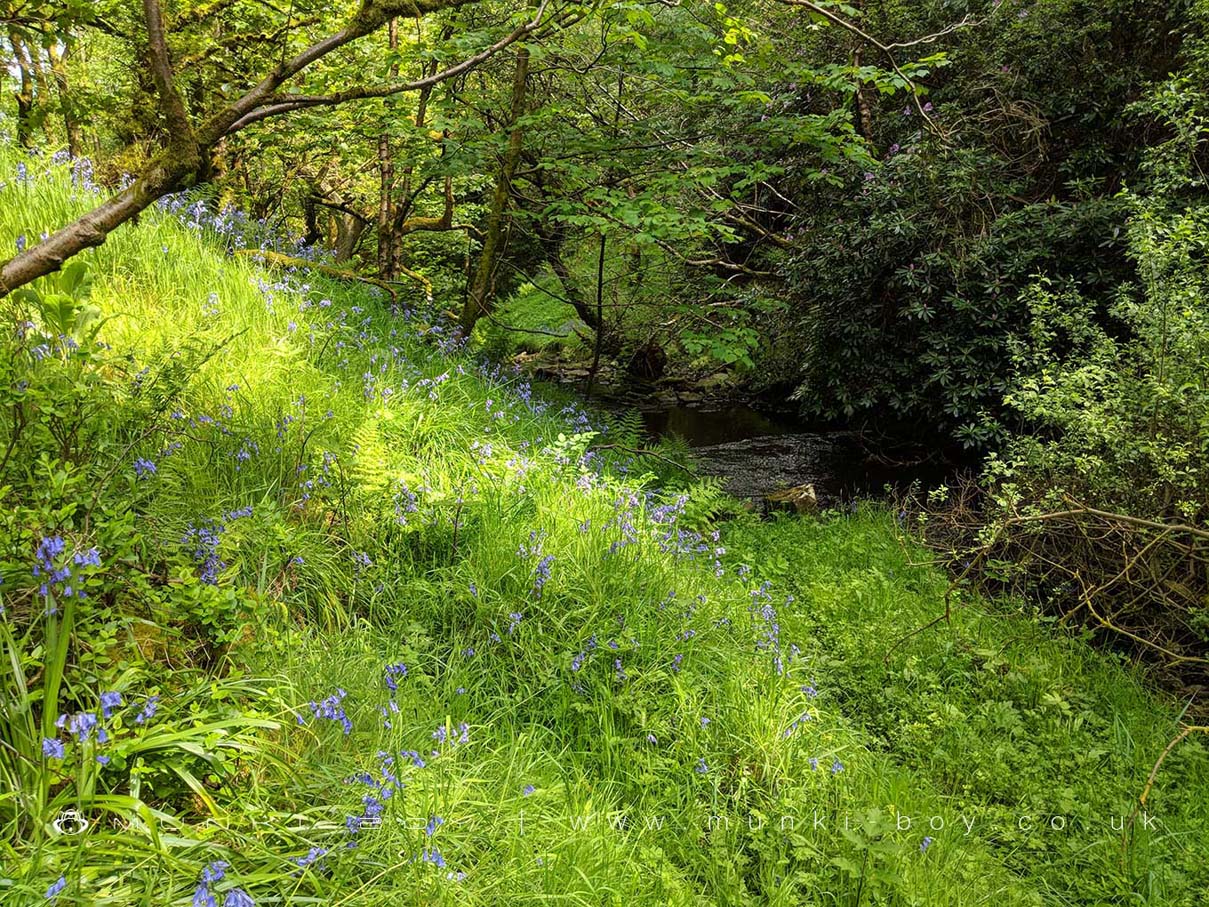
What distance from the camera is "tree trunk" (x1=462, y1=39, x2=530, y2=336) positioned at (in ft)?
21.3

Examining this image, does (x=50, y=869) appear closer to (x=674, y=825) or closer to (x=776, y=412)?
(x=674, y=825)

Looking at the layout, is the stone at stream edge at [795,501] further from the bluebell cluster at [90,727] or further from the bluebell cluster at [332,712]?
the bluebell cluster at [90,727]

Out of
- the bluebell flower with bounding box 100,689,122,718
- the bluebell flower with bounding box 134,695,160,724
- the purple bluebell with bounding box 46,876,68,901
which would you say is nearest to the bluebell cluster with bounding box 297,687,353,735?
the bluebell flower with bounding box 134,695,160,724

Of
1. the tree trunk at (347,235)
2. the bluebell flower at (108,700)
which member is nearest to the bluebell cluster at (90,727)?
the bluebell flower at (108,700)

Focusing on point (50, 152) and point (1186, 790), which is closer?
point (1186, 790)

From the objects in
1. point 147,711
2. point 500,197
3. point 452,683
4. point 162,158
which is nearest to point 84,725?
point 147,711

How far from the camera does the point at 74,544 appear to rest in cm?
180

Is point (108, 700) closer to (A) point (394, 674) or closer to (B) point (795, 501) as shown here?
(A) point (394, 674)

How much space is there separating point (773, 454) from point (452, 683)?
24.2 feet

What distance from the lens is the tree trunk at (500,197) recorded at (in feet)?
21.3

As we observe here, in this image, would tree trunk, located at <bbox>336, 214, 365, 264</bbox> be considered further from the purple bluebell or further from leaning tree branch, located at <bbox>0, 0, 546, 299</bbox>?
the purple bluebell

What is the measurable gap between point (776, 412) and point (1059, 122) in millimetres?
5280

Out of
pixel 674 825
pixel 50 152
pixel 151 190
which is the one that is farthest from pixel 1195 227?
pixel 50 152

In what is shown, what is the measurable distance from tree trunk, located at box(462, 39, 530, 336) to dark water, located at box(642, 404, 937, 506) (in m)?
2.90
